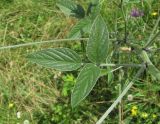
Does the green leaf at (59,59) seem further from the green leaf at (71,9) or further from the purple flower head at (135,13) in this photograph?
the purple flower head at (135,13)

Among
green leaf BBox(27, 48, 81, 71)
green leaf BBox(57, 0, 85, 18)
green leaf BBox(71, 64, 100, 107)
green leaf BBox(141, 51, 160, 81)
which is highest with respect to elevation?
green leaf BBox(57, 0, 85, 18)

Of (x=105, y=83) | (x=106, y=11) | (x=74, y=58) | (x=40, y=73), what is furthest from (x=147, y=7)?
(x=74, y=58)

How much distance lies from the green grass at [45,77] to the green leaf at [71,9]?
789 mm

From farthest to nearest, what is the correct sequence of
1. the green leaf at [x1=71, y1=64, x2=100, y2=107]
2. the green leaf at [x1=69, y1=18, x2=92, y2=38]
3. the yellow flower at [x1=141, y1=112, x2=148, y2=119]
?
the yellow flower at [x1=141, y1=112, x2=148, y2=119], the green leaf at [x1=69, y1=18, x2=92, y2=38], the green leaf at [x1=71, y1=64, x2=100, y2=107]

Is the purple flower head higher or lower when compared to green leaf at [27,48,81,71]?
lower

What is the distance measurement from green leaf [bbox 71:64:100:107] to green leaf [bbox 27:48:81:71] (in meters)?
0.03

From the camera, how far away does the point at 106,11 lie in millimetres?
2285

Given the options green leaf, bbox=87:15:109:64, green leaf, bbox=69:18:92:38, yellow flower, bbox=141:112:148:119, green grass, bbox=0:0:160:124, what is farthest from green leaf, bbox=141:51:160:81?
yellow flower, bbox=141:112:148:119


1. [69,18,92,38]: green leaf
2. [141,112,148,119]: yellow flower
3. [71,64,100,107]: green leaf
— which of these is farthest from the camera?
[141,112,148,119]: yellow flower

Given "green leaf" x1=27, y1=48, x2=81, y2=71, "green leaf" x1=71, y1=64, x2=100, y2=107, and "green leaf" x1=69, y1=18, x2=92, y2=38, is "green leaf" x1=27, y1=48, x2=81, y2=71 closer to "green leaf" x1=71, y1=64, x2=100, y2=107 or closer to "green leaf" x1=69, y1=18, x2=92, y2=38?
"green leaf" x1=71, y1=64, x2=100, y2=107

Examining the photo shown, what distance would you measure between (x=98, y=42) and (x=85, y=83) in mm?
67

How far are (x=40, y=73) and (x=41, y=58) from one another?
1.63 meters

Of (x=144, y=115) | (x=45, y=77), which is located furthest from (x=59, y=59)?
(x=45, y=77)

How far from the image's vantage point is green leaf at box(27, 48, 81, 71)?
642 millimetres
